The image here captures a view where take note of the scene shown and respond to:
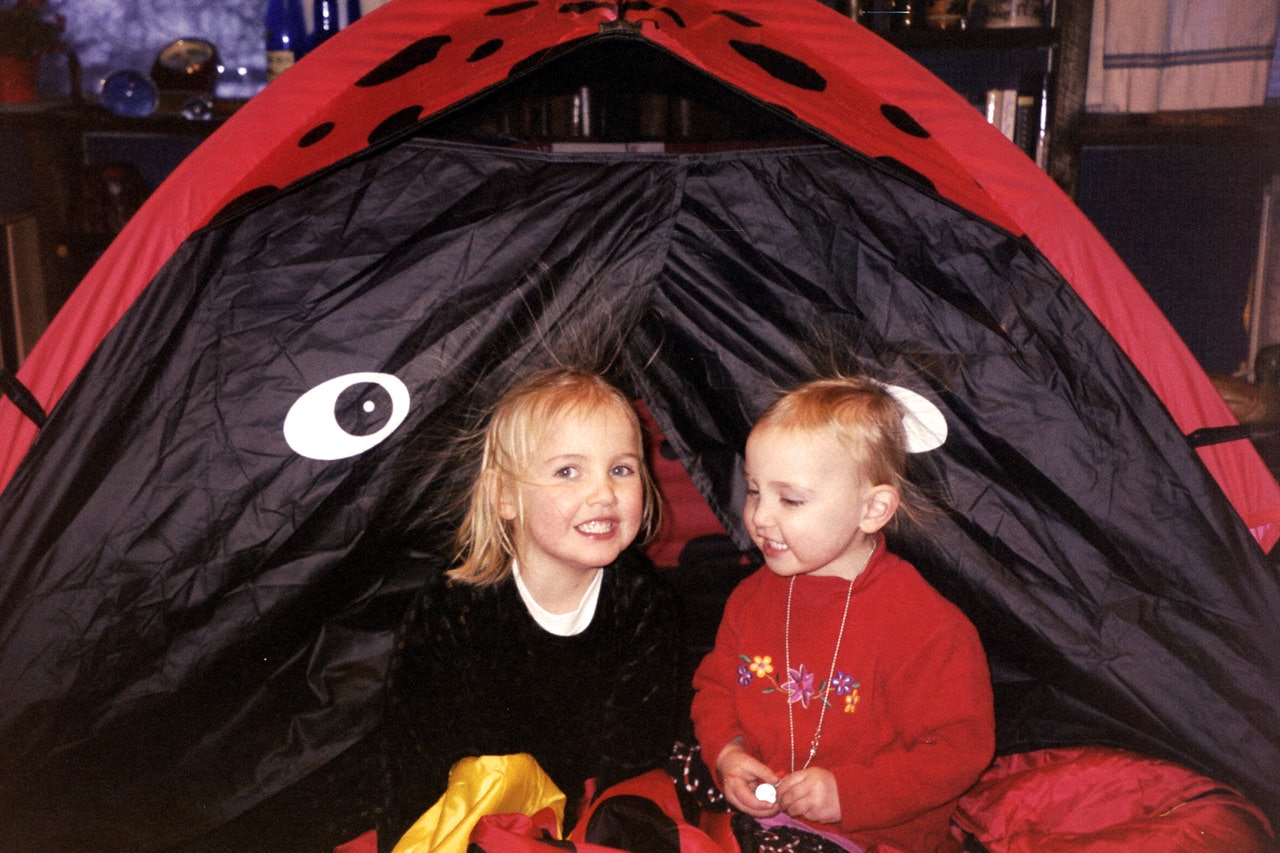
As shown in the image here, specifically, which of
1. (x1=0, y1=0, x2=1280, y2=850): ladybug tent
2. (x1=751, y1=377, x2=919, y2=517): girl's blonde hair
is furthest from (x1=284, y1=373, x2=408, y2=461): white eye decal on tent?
(x1=751, y1=377, x2=919, y2=517): girl's blonde hair

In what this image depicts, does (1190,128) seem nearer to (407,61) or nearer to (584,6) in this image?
(584,6)

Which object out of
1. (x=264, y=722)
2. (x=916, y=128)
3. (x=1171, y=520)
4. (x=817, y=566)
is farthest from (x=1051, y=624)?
(x=264, y=722)

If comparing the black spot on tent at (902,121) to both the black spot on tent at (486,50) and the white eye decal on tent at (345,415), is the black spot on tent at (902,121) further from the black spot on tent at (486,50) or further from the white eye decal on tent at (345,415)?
the white eye decal on tent at (345,415)

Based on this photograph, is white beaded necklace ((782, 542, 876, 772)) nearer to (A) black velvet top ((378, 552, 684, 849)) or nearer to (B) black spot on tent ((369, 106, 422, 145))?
(A) black velvet top ((378, 552, 684, 849))

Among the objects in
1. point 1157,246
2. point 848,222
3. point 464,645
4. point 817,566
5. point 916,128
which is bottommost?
point 464,645

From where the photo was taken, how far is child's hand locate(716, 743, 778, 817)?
0.97 metres

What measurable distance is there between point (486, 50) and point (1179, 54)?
156cm

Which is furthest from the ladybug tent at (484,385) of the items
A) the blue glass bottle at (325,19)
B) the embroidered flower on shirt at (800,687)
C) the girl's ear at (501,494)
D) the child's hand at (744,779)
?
the blue glass bottle at (325,19)

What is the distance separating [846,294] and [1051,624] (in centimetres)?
44

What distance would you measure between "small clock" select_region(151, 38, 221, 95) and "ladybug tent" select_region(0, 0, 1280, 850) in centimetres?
124

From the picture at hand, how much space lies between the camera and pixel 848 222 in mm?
1172

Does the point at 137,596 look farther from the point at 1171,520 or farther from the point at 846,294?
the point at 1171,520

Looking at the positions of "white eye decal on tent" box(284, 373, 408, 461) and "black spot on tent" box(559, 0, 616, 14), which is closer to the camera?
"black spot on tent" box(559, 0, 616, 14)

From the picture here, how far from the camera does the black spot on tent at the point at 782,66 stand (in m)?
1.02
